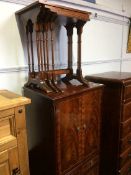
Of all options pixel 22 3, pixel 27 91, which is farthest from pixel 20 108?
pixel 22 3

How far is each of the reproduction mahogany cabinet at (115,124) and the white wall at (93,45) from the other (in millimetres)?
457

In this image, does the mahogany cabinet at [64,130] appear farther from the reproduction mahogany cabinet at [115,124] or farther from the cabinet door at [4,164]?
the cabinet door at [4,164]

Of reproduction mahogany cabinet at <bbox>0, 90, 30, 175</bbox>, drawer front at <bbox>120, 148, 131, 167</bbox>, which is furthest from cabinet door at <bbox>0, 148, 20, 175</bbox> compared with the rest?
drawer front at <bbox>120, 148, 131, 167</bbox>

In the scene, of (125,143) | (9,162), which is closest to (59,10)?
(9,162)

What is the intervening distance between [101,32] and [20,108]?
1.57m

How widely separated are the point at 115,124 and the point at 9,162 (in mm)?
1069

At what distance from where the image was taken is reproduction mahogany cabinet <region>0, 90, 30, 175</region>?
0.93 m

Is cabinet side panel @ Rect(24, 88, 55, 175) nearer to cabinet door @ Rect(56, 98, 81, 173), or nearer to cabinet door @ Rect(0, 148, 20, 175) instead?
cabinet door @ Rect(56, 98, 81, 173)

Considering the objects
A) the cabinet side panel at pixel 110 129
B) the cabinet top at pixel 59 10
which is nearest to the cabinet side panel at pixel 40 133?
the cabinet top at pixel 59 10

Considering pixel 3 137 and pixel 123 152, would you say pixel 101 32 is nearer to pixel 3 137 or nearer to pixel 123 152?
pixel 123 152

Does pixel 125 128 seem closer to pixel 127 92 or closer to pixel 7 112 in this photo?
pixel 127 92

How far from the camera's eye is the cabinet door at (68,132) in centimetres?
120

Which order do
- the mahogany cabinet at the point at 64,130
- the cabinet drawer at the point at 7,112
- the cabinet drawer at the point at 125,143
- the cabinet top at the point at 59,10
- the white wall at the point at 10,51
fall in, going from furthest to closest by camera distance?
the cabinet drawer at the point at 125,143
the white wall at the point at 10,51
the mahogany cabinet at the point at 64,130
the cabinet top at the point at 59,10
the cabinet drawer at the point at 7,112

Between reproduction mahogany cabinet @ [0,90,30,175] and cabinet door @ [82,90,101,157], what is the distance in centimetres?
54
